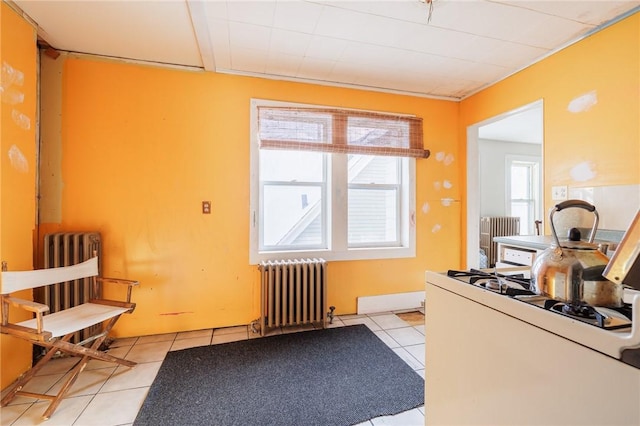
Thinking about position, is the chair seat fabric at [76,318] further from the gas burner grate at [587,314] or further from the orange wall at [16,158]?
the gas burner grate at [587,314]

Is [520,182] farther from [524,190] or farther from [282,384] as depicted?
[282,384]

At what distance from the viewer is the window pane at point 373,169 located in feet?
10.0

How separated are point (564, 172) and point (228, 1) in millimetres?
2871

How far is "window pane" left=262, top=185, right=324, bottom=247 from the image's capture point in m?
2.84

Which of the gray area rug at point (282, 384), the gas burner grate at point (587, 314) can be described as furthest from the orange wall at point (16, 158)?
the gas burner grate at point (587, 314)

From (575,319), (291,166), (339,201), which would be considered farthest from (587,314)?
(291,166)

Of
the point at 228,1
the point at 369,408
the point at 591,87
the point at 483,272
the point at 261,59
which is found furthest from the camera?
the point at 261,59

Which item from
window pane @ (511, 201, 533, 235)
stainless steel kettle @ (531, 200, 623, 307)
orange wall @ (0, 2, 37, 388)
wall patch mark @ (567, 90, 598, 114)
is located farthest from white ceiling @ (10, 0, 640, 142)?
window pane @ (511, 201, 533, 235)

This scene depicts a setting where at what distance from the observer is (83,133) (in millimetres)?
2338

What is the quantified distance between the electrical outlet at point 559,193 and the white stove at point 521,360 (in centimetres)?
179

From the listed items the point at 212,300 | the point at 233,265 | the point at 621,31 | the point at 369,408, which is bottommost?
the point at 369,408

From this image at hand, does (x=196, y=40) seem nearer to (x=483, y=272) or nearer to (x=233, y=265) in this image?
(x=233, y=265)

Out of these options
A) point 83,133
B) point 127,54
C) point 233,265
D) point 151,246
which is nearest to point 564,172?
point 233,265

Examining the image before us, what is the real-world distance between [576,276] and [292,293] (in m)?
2.14
